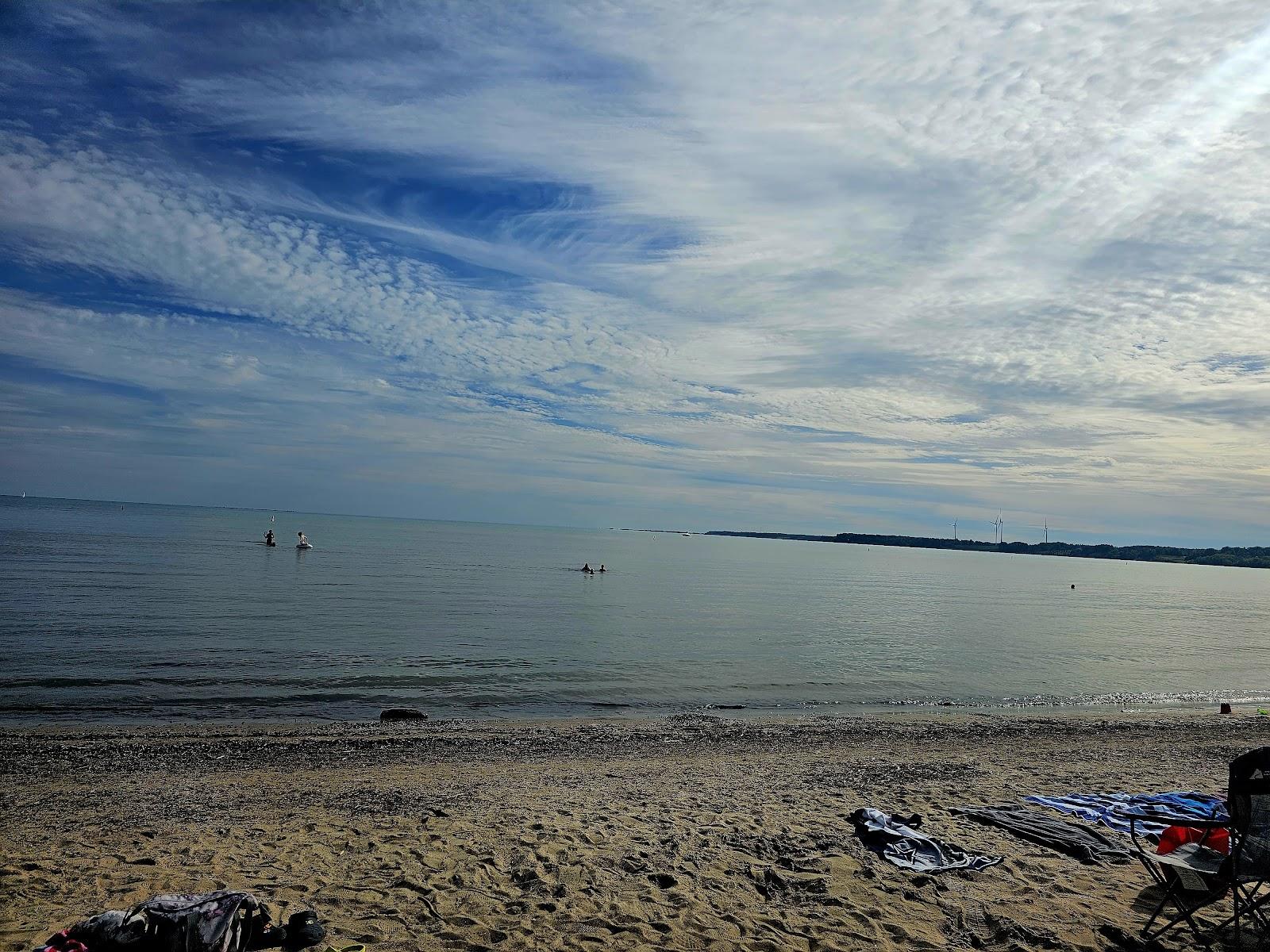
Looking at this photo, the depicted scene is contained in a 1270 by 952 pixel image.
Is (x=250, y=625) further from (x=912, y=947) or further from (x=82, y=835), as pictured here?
(x=912, y=947)

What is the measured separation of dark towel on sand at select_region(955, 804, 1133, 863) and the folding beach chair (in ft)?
5.42

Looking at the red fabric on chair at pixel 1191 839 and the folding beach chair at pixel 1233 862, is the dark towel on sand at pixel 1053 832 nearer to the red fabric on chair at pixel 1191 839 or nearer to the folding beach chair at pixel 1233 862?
the red fabric on chair at pixel 1191 839

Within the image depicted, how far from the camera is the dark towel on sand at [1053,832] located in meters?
7.80

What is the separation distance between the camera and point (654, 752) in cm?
1339

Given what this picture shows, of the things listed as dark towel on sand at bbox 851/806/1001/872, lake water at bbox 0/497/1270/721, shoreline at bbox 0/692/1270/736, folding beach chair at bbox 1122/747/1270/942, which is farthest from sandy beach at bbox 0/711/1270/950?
lake water at bbox 0/497/1270/721

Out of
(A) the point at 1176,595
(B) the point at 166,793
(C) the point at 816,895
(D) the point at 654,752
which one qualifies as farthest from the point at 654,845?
(A) the point at 1176,595

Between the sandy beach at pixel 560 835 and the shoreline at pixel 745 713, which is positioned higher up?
the sandy beach at pixel 560 835

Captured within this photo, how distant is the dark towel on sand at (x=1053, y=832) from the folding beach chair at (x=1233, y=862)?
1.65 m

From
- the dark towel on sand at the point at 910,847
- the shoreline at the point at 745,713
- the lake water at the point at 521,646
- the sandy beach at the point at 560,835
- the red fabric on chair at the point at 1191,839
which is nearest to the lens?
the sandy beach at the point at 560,835

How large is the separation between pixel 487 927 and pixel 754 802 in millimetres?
4762

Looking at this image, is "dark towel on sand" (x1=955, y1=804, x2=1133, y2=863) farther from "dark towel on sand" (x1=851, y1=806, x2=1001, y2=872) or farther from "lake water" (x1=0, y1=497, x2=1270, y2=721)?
"lake water" (x1=0, y1=497, x2=1270, y2=721)

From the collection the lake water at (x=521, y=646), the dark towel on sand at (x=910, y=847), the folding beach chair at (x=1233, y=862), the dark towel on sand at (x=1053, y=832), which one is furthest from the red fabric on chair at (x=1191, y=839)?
the lake water at (x=521, y=646)

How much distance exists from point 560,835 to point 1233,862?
5.94 metres

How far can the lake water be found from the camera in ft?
61.0
